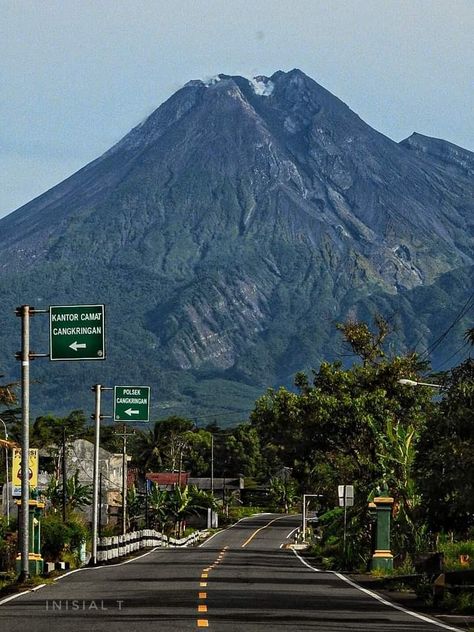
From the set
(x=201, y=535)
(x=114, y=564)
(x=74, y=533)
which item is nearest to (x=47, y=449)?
(x=201, y=535)

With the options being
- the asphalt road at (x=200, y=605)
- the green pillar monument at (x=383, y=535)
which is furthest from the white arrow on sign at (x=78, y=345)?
the green pillar monument at (x=383, y=535)

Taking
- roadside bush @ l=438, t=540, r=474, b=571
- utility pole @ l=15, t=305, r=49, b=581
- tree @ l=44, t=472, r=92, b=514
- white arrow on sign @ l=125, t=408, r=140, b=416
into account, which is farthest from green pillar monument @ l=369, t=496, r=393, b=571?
tree @ l=44, t=472, r=92, b=514

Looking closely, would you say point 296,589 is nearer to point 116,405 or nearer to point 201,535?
point 116,405

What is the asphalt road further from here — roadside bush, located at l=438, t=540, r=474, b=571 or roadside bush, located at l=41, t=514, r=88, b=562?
roadside bush, located at l=41, t=514, r=88, b=562

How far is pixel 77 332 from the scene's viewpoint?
37.8 meters

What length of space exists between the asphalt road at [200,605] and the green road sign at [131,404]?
18059mm

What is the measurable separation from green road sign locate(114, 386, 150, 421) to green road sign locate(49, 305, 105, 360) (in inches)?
835

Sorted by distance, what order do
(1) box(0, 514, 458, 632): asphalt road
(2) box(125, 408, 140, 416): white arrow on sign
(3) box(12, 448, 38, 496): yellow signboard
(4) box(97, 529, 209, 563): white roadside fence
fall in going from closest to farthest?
(1) box(0, 514, 458, 632): asphalt road
(3) box(12, 448, 38, 496): yellow signboard
(4) box(97, 529, 209, 563): white roadside fence
(2) box(125, 408, 140, 416): white arrow on sign

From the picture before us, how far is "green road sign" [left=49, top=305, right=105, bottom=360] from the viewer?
123 feet

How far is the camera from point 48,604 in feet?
88.6

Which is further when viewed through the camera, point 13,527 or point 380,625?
point 13,527

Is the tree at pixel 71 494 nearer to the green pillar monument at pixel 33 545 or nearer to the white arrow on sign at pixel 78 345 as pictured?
the green pillar monument at pixel 33 545

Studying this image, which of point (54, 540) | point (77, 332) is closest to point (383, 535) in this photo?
point (77, 332)

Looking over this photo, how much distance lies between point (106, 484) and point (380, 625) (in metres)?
112
